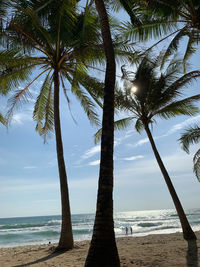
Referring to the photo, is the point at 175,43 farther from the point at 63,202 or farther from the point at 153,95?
the point at 63,202

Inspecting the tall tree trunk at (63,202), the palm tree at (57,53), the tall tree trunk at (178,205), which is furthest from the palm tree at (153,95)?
the tall tree trunk at (63,202)

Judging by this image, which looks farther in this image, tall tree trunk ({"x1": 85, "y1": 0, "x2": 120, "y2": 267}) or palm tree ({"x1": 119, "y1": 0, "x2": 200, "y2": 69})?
palm tree ({"x1": 119, "y1": 0, "x2": 200, "y2": 69})

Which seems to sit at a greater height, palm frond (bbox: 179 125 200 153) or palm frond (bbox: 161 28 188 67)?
palm frond (bbox: 161 28 188 67)

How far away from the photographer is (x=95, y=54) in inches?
349

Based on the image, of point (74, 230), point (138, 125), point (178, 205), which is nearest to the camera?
point (178, 205)

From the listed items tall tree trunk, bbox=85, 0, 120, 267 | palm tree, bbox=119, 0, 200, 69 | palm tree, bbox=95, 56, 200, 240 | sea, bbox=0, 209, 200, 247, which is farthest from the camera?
sea, bbox=0, 209, 200, 247

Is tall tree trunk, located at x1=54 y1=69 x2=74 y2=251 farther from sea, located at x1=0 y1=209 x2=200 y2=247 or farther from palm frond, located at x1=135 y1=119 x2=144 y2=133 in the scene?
sea, located at x1=0 y1=209 x2=200 y2=247

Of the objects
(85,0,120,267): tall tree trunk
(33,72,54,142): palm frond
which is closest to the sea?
(33,72,54,142): palm frond

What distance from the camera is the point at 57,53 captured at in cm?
878

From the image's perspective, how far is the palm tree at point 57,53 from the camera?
7.28 meters

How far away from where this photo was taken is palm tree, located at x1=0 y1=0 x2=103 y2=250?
728 centimetres

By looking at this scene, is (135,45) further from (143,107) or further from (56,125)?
(56,125)

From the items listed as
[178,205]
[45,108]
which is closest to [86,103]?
[45,108]

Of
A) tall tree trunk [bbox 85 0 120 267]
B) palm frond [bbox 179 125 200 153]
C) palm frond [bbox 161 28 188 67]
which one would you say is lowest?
tall tree trunk [bbox 85 0 120 267]
